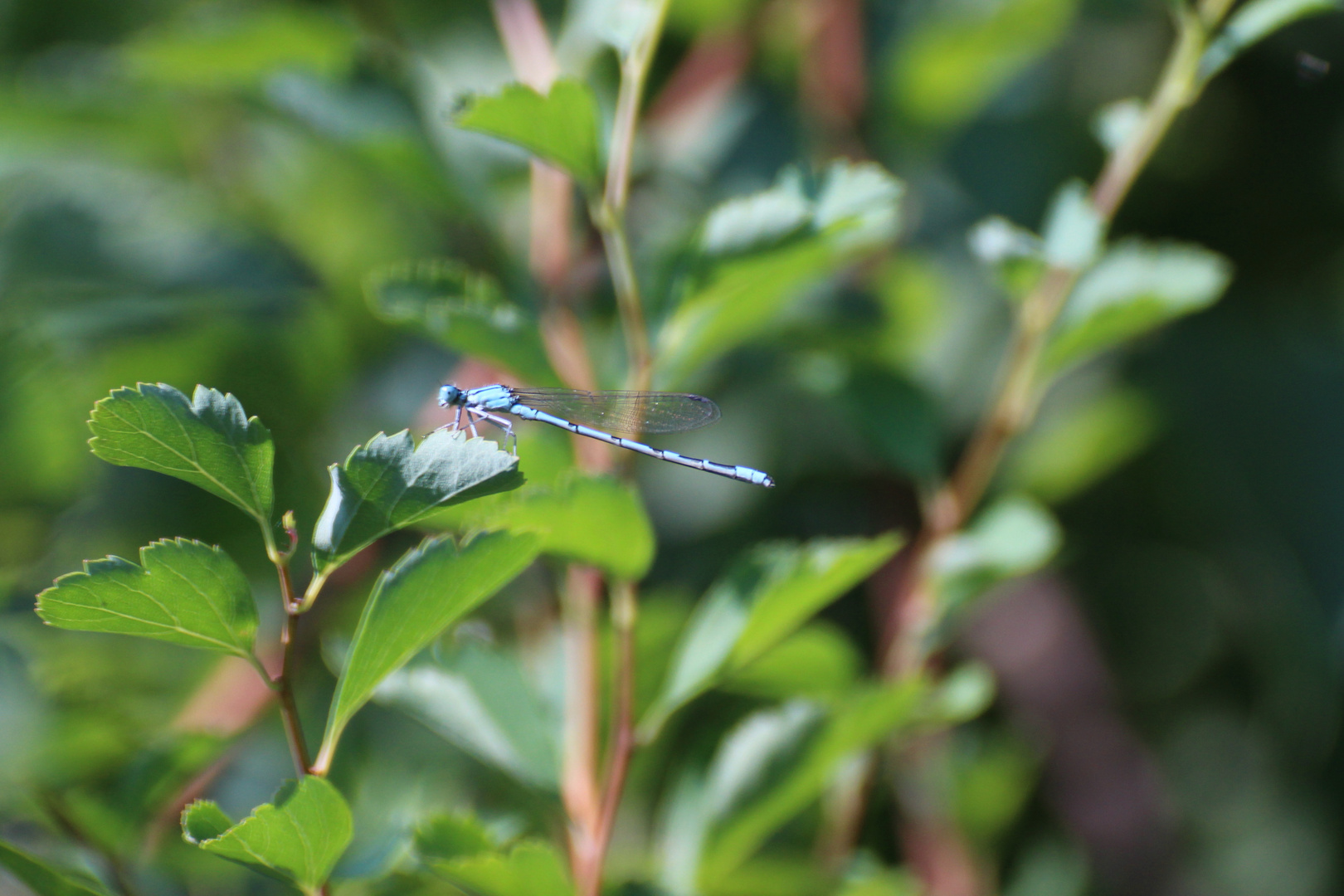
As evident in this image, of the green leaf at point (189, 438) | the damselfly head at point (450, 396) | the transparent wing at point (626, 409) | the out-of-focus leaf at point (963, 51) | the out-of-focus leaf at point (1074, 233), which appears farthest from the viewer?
the out-of-focus leaf at point (963, 51)

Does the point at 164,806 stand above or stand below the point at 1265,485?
above

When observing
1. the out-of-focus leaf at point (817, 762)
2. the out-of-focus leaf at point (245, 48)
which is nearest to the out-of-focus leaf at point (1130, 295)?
the out-of-focus leaf at point (817, 762)

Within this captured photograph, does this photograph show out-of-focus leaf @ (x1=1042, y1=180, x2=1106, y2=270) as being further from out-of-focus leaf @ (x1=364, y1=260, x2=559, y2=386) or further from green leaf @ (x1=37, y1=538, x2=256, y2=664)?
green leaf @ (x1=37, y1=538, x2=256, y2=664)

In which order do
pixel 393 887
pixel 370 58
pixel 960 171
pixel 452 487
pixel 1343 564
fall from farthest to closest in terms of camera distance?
pixel 960 171, pixel 1343 564, pixel 370 58, pixel 393 887, pixel 452 487

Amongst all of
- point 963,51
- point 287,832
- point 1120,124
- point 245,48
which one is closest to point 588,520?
point 287,832

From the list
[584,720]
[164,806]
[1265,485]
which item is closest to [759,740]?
[584,720]

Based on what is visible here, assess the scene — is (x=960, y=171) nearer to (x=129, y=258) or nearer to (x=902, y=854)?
(x=902, y=854)

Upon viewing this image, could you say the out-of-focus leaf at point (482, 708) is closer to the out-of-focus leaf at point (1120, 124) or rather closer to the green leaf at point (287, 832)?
the green leaf at point (287, 832)
